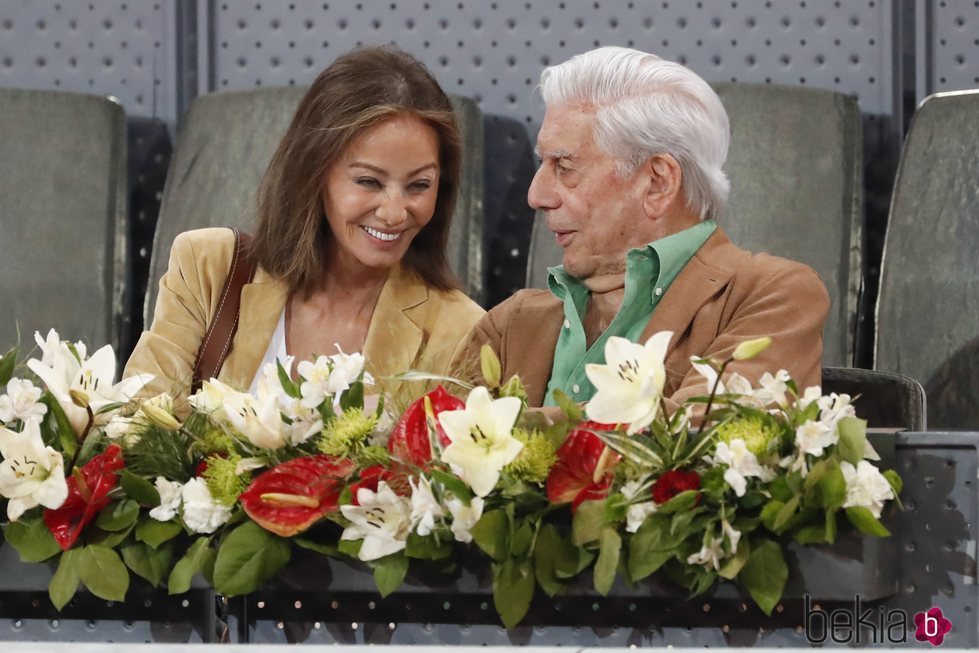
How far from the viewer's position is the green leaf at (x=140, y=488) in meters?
1.19

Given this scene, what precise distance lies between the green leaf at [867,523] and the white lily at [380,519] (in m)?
0.36

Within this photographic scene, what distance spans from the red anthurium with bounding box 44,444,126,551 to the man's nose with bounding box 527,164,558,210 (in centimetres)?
80

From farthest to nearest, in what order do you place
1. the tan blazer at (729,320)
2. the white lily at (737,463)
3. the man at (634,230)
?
the man at (634,230), the tan blazer at (729,320), the white lily at (737,463)

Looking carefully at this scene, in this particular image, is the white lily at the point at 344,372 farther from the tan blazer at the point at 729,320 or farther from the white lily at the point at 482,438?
the tan blazer at the point at 729,320

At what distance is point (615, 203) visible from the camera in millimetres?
1829

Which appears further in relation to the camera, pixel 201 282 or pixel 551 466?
pixel 201 282

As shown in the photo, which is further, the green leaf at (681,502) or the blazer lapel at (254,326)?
the blazer lapel at (254,326)

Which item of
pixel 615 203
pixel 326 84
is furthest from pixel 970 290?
pixel 326 84

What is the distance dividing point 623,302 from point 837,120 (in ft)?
3.79

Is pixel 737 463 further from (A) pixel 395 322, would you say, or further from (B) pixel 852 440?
(A) pixel 395 322

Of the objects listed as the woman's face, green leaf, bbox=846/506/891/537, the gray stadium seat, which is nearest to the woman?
the woman's face

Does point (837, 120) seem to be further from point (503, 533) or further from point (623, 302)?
point (503, 533)

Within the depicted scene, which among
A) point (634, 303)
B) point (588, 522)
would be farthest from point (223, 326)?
point (588, 522)

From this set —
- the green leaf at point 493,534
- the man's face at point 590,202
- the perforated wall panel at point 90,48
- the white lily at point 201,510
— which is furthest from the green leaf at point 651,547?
the perforated wall panel at point 90,48
